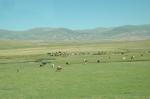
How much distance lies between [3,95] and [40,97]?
3.58 metres

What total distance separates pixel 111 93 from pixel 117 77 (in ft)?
31.2

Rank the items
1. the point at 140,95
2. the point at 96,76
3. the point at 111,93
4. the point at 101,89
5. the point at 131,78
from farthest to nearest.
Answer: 1. the point at 96,76
2. the point at 131,78
3. the point at 101,89
4. the point at 111,93
5. the point at 140,95

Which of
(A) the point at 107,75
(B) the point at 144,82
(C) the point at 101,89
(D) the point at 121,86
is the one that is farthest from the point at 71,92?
(A) the point at 107,75

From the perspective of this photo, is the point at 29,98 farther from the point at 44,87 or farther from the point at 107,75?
the point at 107,75

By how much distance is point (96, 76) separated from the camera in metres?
36.3

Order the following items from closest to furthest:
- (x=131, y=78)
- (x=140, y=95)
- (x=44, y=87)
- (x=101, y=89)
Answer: (x=140, y=95), (x=101, y=89), (x=44, y=87), (x=131, y=78)

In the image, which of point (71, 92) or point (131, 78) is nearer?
point (71, 92)

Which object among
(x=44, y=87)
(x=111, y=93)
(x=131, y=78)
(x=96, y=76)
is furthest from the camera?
(x=96, y=76)

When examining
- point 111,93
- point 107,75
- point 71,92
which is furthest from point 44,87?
point 107,75

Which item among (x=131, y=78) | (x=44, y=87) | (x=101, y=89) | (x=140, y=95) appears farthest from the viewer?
(x=131, y=78)

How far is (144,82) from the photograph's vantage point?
30344 millimetres

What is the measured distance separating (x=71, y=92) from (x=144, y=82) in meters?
8.38

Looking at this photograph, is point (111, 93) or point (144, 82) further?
point (144, 82)

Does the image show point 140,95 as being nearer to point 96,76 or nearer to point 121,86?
point 121,86
